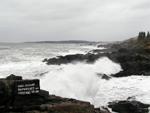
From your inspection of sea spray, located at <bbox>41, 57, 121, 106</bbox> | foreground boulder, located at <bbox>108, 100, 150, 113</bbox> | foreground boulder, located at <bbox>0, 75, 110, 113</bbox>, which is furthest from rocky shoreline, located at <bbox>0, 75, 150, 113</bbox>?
sea spray, located at <bbox>41, 57, 121, 106</bbox>

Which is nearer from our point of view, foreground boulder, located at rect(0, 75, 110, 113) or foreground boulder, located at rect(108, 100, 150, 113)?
foreground boulder, located at rect(0, 75, 110, 113)

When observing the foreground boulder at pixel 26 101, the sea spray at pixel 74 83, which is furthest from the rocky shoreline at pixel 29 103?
the sea spray at pixel 74 83

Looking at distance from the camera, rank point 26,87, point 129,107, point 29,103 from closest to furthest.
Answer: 1. point 26,87
2. point 29,103
3. point 129,107

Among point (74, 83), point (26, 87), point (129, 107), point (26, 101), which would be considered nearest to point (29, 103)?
point (26, 101)

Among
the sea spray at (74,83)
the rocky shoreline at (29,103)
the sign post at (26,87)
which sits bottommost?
the sea spray at (74,83)

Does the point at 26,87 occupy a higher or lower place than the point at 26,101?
higher

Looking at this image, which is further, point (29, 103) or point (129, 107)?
point (129, 107)

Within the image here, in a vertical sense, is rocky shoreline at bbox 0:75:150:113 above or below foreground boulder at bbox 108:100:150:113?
above

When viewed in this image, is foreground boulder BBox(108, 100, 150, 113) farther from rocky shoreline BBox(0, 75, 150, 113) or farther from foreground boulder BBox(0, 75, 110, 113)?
foreground boulder BBox(0, 75, 110, 113)

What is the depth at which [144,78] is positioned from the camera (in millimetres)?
23328

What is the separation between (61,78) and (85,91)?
8.12 ft

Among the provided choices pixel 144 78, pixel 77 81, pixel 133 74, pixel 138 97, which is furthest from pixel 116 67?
pixel 138 97

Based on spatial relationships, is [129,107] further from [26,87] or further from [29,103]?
[26,87]

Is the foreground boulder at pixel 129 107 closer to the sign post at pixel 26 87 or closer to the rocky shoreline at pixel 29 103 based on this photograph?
the rocky shoreline at pixel 29 103
